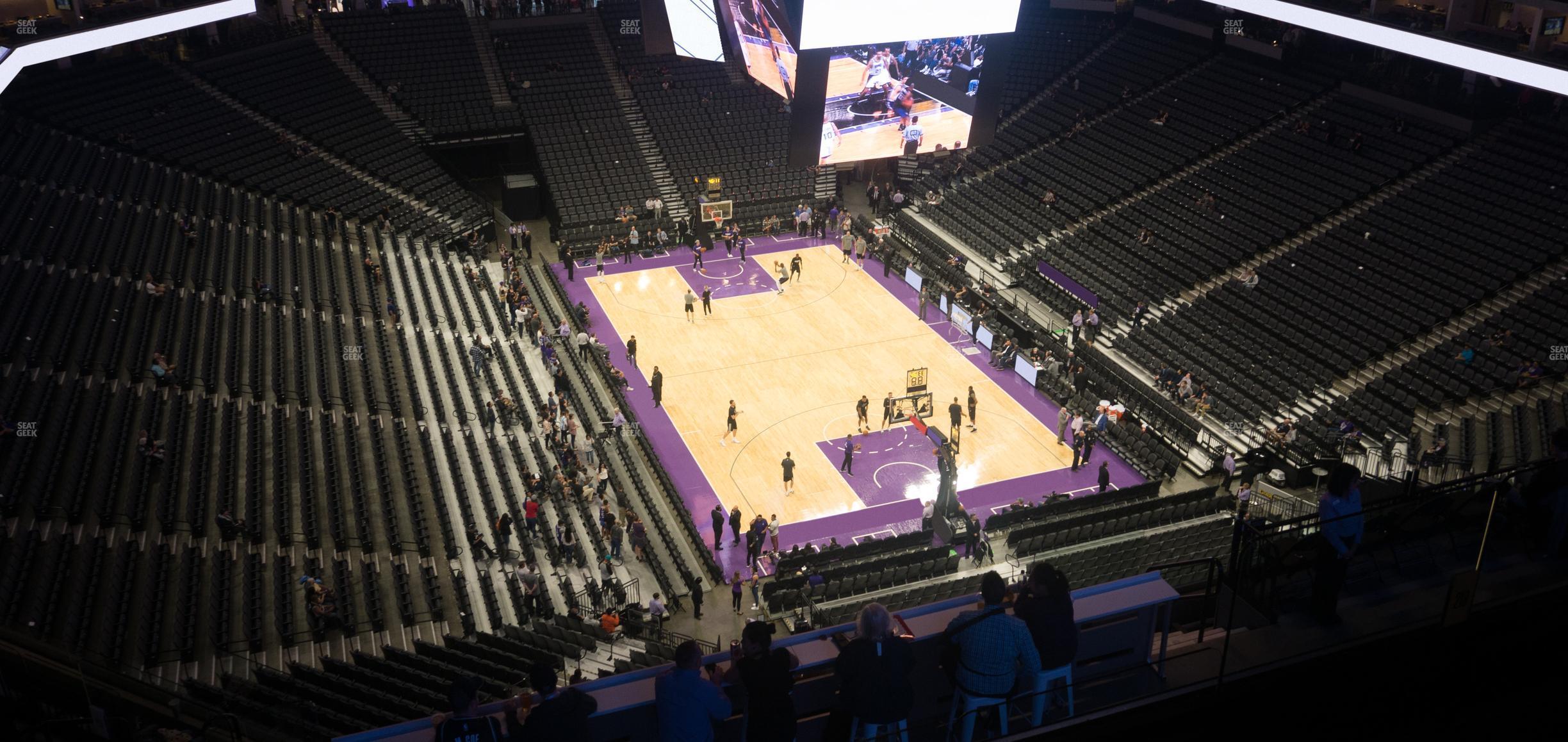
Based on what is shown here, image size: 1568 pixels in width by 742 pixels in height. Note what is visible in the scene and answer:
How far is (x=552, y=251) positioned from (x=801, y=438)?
1550 centimetres

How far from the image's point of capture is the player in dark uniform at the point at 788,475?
26.8m

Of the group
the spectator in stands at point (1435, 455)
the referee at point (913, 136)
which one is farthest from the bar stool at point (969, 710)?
the referee at point (913, 136)

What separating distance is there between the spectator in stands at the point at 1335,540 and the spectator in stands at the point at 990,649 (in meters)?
3.02

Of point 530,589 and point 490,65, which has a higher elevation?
point 490,65

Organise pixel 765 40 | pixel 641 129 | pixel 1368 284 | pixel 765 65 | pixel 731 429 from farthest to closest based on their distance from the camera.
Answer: pixel 641 129
pixel 1368 284
pixel 731 429
pixel 765 65
pixel 765 40

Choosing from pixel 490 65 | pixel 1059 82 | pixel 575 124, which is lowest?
pixel 575 124

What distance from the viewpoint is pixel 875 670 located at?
7566 millimetres

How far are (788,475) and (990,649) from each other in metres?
19.1

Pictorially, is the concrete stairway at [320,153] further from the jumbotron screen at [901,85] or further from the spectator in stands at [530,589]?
the spectator in stands at [530,589]

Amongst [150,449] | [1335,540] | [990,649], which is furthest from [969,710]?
[150,449]

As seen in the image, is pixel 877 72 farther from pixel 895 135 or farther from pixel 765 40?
pixel 765 40

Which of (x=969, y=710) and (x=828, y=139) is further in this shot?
(x=828, y=139)

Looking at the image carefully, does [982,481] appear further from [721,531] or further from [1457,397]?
[1457,397]

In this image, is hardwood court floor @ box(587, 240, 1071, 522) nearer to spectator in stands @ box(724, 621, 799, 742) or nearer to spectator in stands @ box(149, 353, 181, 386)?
spectator in stands @ box(149, 353, 181, 386)
